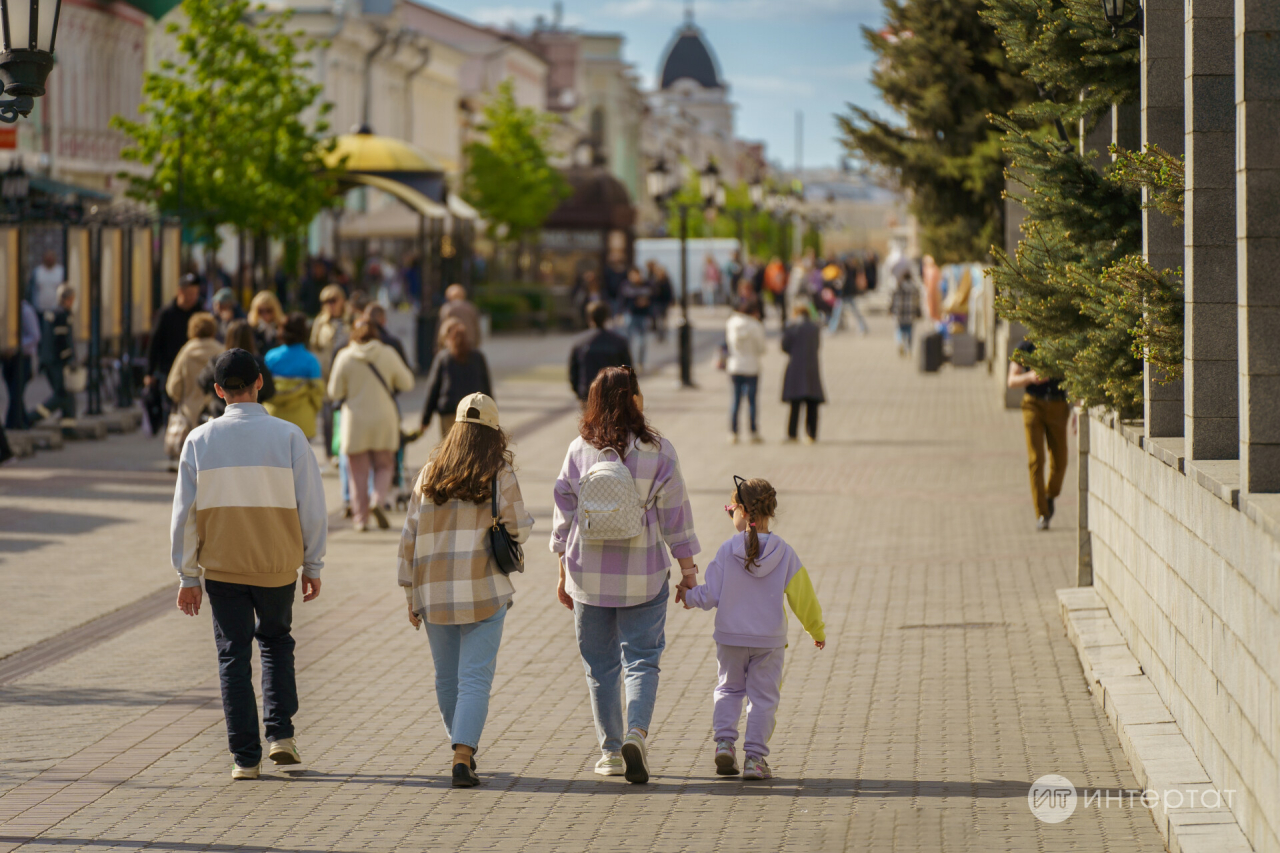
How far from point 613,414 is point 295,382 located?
7303mm

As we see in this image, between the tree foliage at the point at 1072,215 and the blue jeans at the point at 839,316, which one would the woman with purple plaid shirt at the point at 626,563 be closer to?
the tree foliage at the point at 1072,215

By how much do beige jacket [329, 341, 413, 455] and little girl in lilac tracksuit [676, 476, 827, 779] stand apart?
687 cm

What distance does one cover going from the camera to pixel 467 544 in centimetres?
695

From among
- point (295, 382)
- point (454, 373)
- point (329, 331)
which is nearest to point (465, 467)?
point (454, 373)

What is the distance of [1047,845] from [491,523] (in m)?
2.26

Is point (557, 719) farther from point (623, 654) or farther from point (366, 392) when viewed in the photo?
point (366, 392)

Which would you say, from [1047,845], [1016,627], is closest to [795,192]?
[1016,627]

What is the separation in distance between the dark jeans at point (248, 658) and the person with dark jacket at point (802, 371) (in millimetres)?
13277

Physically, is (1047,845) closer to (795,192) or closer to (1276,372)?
(1276,372)

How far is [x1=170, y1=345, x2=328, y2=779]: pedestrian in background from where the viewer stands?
7.06 metres

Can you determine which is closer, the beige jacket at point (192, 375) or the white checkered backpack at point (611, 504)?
the white checkered backpack at point (611, 504)

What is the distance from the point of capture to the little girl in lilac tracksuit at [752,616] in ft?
23.2

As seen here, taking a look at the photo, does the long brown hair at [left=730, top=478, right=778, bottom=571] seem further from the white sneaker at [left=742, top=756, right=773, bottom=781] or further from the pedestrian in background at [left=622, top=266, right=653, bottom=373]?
the pedestrian in background at [left=622, top=266, right=653, bottom=373]

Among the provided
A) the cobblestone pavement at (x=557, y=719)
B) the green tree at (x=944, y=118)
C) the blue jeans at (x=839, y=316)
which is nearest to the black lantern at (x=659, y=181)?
the blue jeans at (x=839, y=316)
